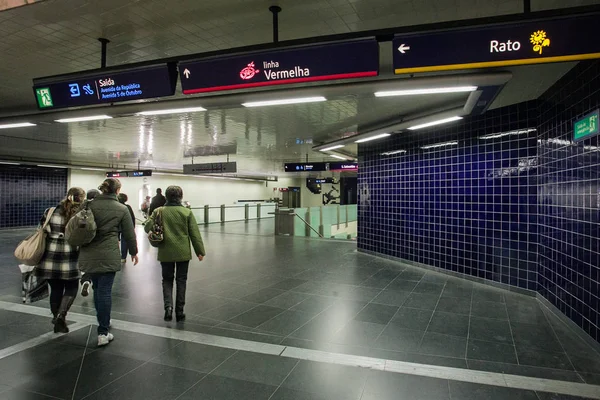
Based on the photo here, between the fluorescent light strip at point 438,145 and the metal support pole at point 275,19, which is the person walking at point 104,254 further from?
the fluorescent light strip at point 438,145

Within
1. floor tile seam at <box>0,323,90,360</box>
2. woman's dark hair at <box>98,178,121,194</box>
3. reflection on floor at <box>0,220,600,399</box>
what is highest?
woman's dark hair at <box>98,178,121,194</box>

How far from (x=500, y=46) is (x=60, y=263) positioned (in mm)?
4401

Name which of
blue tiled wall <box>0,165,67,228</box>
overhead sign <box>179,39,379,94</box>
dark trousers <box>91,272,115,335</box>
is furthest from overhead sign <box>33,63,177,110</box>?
blue tiled wall <box>0,165,67,228</box>

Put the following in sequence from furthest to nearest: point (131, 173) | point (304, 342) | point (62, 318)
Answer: point (131, 173) < point (62, 318) < point (304, 342)

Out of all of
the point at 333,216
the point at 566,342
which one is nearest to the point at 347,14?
the point at 566,342

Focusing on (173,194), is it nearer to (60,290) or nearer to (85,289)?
(60,290)

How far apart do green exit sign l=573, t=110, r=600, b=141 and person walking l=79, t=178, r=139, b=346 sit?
4.65m

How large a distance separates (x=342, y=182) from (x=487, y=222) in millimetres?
18994

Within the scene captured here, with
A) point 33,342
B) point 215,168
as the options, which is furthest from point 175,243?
point 215,168

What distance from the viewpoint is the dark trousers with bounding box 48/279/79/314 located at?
3.38 m

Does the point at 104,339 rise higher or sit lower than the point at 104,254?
lower

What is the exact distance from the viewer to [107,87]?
3.55 metres

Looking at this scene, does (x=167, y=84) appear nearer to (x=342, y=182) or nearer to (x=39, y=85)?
(x=39, y=85)

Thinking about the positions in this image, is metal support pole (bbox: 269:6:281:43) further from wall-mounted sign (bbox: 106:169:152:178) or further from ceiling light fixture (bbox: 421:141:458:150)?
wall-mounted sign (bbox: 106:169:152:178)
